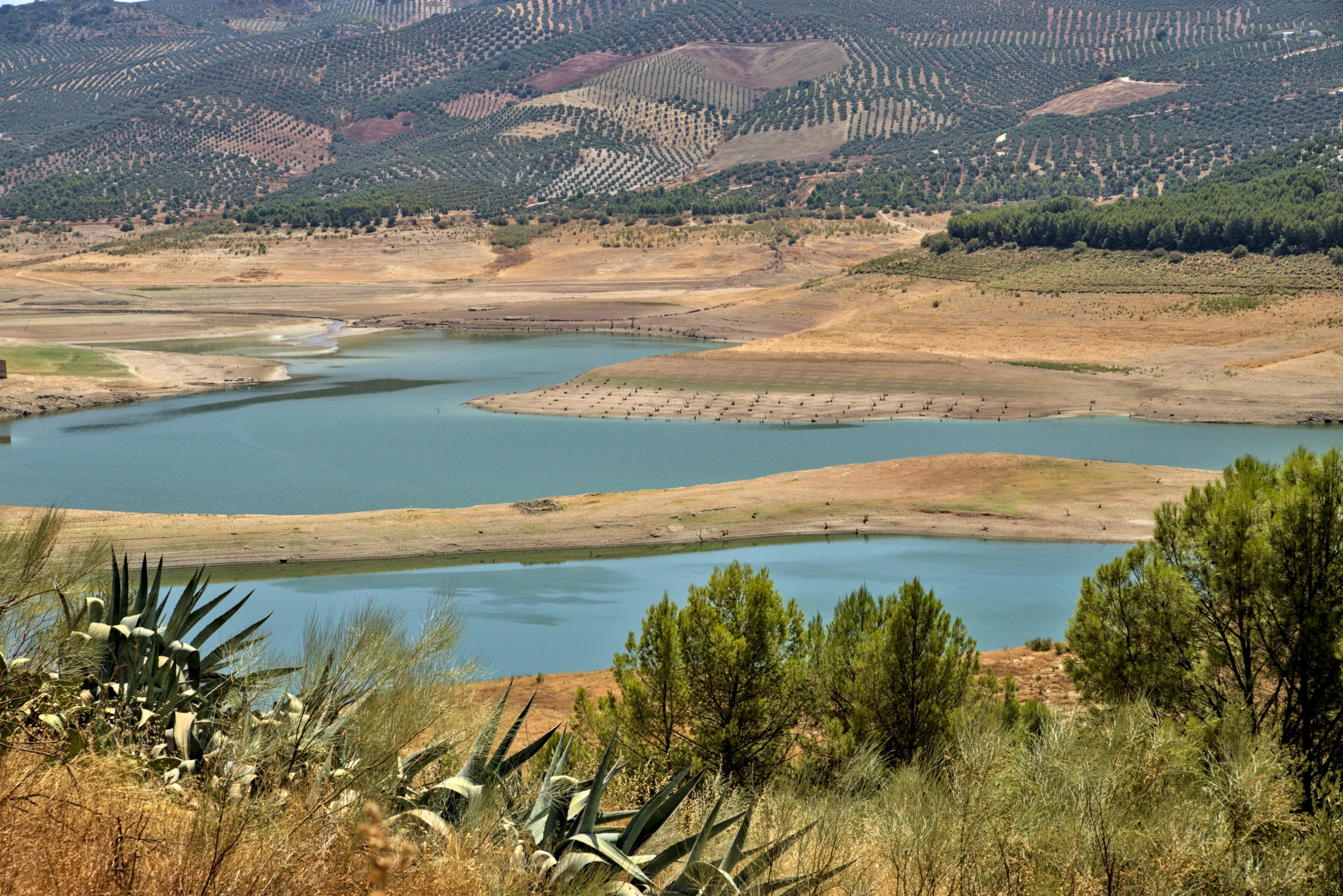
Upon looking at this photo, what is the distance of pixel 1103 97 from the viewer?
185m

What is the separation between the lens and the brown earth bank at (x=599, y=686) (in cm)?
1916

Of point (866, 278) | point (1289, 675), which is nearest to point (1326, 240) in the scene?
point (866, 278)

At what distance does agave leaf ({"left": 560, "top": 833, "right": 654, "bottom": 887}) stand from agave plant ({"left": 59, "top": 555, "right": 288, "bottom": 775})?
2.44 meters

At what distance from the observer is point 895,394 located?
5662 centimetres

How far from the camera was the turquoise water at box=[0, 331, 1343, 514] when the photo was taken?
3966 cm

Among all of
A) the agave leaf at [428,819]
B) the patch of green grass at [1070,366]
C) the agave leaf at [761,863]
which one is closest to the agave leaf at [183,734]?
the agave leaf at [428,819]

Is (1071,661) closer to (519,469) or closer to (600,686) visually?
(600,686)

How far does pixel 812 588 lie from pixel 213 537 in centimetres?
1513

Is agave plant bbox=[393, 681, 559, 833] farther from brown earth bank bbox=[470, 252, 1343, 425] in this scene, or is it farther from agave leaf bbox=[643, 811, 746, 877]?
brown earth bank bbox=[470, 252, 1343, 425]

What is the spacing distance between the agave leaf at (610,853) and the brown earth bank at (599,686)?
30.8ft

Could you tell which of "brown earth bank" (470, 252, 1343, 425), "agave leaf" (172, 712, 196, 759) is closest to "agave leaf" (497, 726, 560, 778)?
"agave leaf" (172, 712, 196, 759)

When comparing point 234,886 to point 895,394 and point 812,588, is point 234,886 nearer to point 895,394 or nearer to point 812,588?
point 812,588

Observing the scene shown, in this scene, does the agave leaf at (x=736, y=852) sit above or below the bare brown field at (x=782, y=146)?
below

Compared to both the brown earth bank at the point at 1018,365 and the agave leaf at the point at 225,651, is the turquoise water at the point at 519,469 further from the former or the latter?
the agave leaf at the point at 225,651
